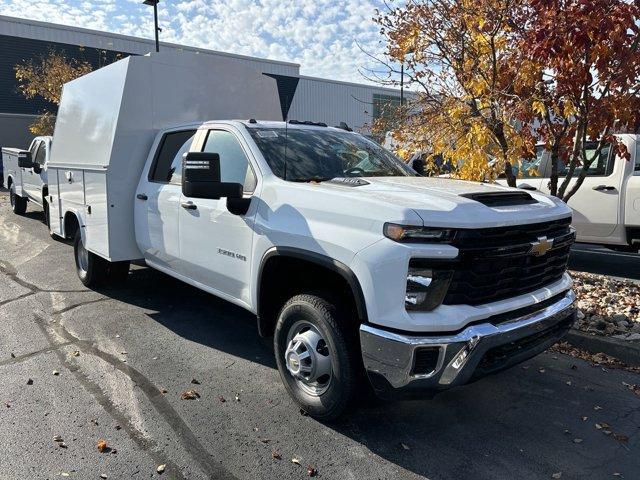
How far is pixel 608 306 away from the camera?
17.6ft

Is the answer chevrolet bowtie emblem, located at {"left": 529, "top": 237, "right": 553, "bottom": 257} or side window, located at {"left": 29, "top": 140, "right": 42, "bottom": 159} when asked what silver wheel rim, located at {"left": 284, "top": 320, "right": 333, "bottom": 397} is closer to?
chevrolet bowtie emblem, located at {"left": 529, "top": 237, "right": 553, "bottom": 257}

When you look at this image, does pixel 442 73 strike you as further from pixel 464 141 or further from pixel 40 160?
pixel 40 160

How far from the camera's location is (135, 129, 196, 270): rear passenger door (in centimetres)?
483

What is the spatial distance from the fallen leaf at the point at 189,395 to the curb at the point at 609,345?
3292mm

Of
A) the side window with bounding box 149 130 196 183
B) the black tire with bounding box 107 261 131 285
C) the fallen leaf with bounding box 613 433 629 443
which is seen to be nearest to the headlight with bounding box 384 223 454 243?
the fallen leaf with bounding box 613 433 629 443

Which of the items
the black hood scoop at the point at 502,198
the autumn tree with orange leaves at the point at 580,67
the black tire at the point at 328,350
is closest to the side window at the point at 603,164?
the autumn tree with orange leaves at the point at 580,67

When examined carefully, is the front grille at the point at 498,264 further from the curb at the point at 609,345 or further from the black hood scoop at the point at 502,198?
the curb at the point at 609,345

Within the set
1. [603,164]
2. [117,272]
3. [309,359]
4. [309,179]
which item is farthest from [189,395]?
[603,164]

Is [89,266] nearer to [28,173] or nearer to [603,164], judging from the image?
[603,164]

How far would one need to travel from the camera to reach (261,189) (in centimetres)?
381

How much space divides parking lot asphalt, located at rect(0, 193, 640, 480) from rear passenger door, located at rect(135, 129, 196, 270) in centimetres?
80

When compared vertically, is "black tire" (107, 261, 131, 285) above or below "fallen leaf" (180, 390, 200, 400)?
above

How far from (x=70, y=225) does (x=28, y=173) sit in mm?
6449

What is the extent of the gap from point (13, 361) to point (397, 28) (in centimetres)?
512
